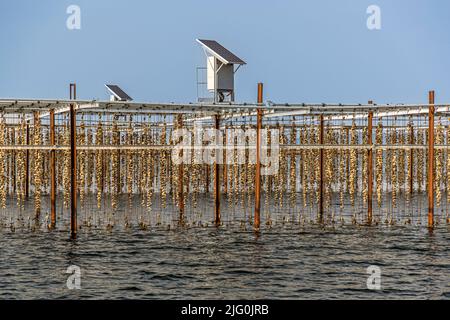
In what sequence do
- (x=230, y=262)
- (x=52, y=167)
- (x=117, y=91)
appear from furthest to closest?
(x=117, y=91) → (x=52, y=167) → (x=230, y=262)

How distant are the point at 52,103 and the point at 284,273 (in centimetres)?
1083

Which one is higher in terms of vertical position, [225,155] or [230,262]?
Answer: [225,155]

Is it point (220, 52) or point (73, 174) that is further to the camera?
point (220, 52)

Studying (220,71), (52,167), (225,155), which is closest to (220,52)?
(220,71)

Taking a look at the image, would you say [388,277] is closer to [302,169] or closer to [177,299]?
[177,299]

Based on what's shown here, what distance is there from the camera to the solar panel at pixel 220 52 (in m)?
43.8

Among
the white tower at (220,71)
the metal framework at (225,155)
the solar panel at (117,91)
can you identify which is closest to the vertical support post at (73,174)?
the metal framework at (225,155)

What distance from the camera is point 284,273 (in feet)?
77.0

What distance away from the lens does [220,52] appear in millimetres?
44406

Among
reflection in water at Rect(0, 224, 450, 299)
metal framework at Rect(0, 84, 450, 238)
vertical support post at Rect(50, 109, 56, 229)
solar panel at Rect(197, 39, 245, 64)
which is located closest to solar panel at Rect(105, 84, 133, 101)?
metal framework at Rect(0, 84, 450, 238)

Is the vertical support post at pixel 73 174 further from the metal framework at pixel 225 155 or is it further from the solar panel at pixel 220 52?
the solar panel at pixel 220 52

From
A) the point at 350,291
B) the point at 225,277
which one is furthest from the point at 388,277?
the point at 225,277

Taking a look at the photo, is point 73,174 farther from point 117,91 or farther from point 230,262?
point 117,91
